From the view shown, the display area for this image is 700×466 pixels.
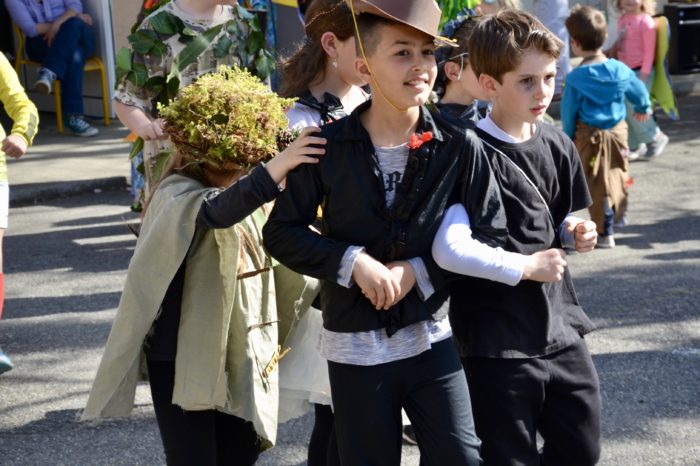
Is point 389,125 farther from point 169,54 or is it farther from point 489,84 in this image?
point 169,54

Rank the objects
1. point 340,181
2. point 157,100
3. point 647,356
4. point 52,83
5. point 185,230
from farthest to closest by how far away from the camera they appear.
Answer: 1. point 52,83
2. point 647,356
3. point 157,100
4. point 185,230
5. point 340,181

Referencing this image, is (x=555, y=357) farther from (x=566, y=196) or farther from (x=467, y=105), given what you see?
(x=467, y=105)

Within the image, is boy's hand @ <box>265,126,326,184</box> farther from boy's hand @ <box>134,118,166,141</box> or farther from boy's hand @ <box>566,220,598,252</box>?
boy's hand @ <box>134,118,166,141</box>

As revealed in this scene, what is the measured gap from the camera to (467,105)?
4637 millimetres

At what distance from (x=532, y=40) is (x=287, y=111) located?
3.04 feet

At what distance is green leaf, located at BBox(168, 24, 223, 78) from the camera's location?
486 centimetres

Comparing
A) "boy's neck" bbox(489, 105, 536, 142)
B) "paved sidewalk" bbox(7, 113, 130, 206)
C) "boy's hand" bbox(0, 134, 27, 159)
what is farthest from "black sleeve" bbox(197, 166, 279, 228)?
"paved sidewalk" bbox(7, 113, 130, 206)

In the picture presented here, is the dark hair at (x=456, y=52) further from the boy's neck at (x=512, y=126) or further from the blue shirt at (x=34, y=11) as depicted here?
the blue shirt at (x=34, y=11)

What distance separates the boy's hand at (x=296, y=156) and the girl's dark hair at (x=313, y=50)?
67 centimetres

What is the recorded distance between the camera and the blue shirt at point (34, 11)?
12391mm

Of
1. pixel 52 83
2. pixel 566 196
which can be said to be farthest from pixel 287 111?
pixel 52 83

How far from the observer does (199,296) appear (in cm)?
344

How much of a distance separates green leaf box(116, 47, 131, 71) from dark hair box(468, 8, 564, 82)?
6.02 feet

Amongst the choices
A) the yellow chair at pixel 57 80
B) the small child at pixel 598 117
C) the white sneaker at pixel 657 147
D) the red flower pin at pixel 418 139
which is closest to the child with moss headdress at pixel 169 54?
the red flower pin at pixel 418 139
